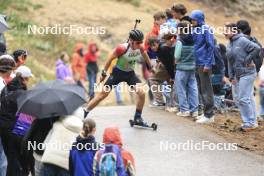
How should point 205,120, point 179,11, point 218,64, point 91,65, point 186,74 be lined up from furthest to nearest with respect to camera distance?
point 91,65 < point 218,64 < point 179,11 < point 186,74 < point 205,120

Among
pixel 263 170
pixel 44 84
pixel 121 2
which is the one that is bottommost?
pixel 263 170

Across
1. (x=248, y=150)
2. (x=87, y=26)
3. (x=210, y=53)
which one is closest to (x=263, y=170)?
(x=248, y=150)

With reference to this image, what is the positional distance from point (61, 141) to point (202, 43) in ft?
18.4

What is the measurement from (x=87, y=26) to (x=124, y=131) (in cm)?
2014

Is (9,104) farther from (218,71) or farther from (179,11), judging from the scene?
(218,71)

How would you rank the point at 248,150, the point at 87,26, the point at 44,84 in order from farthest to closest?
1. the point at 87,26
2. the point at 248,150
3. the point at 44,84

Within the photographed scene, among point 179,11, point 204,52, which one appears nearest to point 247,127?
point 204,52

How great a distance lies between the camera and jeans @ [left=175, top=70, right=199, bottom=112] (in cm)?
1412

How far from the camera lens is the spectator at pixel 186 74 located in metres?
13.7

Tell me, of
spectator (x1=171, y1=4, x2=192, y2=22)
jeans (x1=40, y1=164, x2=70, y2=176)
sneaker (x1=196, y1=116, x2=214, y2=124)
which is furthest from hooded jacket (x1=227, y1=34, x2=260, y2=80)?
jeans (x1=40, y1=164, x2=70, y2=176)

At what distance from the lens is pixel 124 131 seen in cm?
1337

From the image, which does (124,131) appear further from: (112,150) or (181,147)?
(112,150)

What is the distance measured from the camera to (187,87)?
1430cm

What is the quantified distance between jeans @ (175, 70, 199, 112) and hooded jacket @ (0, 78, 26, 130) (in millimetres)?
5426
